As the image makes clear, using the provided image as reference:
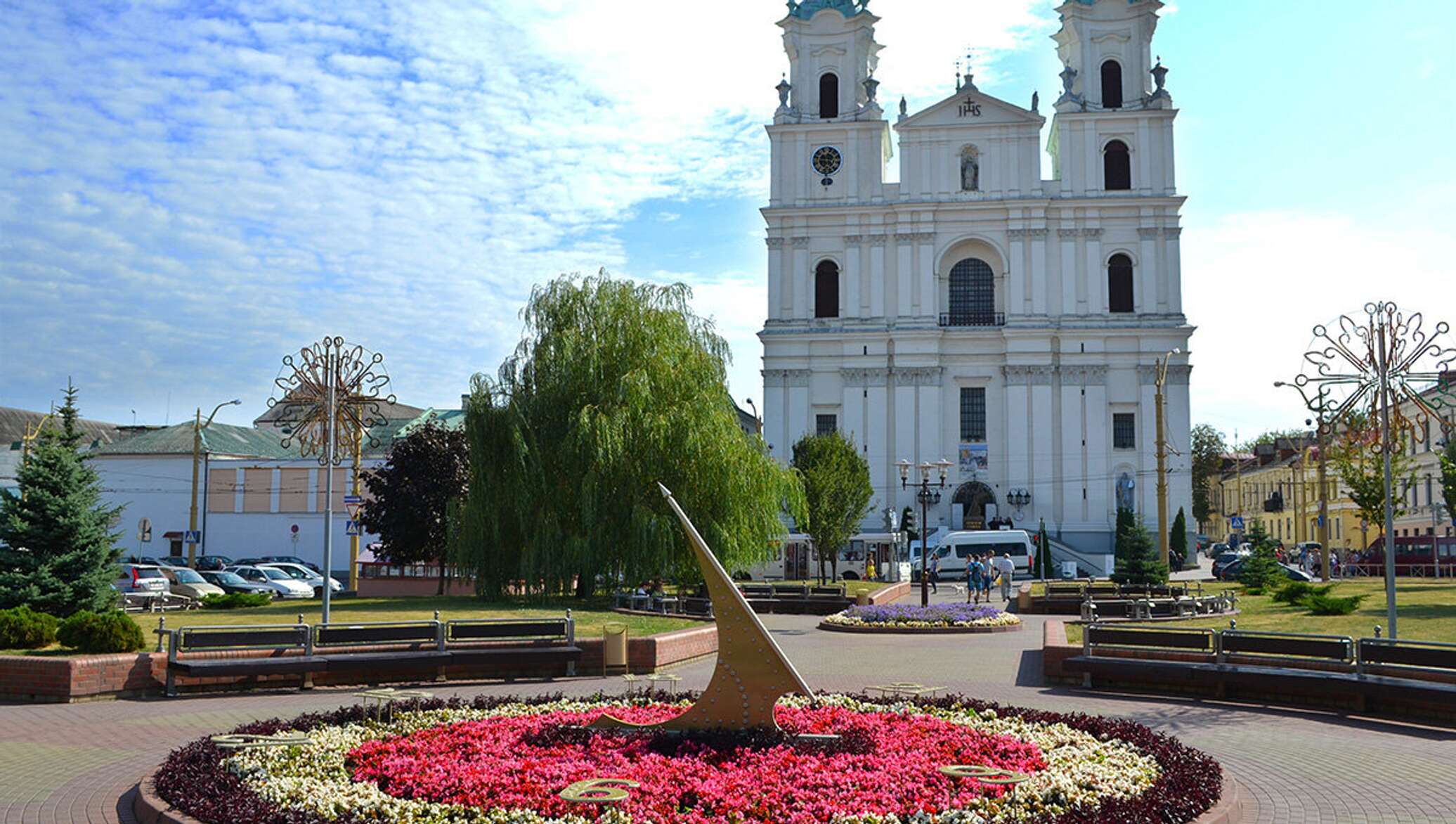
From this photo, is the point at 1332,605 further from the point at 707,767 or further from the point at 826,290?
the point at 826,290

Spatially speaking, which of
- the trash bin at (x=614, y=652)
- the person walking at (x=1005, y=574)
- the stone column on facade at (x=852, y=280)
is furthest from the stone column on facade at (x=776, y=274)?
the trash bin at (x=614, y=652)

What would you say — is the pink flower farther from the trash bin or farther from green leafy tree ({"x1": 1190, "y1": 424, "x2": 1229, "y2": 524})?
green leafy tree ({"x1": 1190, "y1": 424, "x2": 1229, "y2": 524})

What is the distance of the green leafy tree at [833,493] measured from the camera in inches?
1998

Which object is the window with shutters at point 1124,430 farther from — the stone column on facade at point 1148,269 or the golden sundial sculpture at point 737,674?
the golden sundial sculpture at point 737,674

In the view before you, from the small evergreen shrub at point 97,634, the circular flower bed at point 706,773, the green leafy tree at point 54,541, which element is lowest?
the circular flower bed at point 706,773

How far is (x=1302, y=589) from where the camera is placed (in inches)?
1043

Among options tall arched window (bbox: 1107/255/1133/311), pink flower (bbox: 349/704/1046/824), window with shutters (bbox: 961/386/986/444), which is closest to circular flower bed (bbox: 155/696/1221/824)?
pink flower (bbox: 349/704/1046/824)

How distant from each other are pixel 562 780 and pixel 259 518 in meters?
54.7

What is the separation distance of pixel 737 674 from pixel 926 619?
54.0 feet

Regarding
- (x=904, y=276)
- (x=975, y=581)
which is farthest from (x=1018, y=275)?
(x=975, y=581)

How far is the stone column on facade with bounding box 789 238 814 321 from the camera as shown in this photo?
214ft

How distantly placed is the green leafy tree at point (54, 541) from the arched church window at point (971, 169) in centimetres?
5225

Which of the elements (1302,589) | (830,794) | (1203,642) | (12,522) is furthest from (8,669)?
(1302,589)

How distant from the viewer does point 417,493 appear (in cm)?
3600
